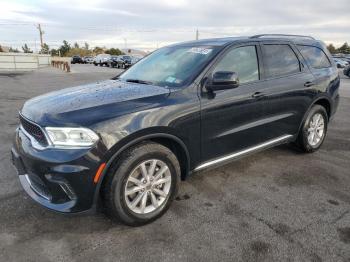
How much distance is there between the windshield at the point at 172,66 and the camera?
11.6ft

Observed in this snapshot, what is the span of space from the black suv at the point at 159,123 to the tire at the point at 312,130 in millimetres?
250

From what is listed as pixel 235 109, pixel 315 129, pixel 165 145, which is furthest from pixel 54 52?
pixel 165 145

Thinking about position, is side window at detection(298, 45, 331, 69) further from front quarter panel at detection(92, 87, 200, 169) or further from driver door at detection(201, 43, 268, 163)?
front quarter panel at detection(92, 87, 200, 169)

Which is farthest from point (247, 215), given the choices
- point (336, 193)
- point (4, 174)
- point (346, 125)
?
point (346, 125)

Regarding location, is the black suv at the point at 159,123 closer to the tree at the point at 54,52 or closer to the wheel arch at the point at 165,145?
the wheel arch at the point at 165,145

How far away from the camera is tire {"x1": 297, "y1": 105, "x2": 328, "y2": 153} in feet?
16.0

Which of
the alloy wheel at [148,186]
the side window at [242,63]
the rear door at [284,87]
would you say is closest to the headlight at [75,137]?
the alloy wheel at [148,186]

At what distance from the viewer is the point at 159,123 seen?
9.91 feet

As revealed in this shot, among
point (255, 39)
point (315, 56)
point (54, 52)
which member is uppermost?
point (54, 52)

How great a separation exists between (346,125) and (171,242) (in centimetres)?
590

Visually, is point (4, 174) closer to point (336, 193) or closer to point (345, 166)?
point (336, 193)

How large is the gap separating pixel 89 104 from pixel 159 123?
2.16 ft

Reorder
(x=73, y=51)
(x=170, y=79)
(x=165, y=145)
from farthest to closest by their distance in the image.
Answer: (x=73, y=51)
(x=170, y=79)
(x=165, y=145)

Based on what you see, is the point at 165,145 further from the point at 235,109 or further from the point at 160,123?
the point at 235,109
